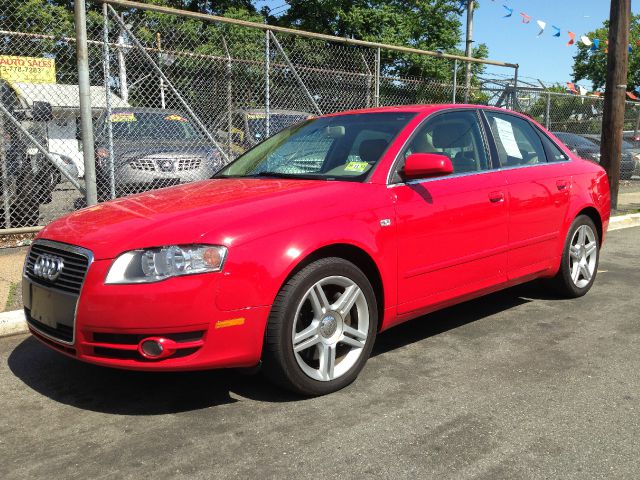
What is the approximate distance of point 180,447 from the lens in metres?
2.83

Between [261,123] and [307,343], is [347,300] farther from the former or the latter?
[261,123]

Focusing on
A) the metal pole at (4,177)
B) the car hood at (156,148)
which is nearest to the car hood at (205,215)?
the metal pole at (4,177)

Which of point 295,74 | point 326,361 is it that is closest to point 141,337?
point 326,361

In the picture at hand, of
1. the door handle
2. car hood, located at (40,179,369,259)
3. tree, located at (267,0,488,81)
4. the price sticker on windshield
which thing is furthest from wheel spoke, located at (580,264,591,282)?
tree, located at (267,0,488,81)

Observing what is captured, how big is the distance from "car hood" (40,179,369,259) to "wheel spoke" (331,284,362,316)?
16.6 inches

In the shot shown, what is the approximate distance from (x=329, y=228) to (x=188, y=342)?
0.93 m

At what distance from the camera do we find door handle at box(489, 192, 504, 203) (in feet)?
14.0

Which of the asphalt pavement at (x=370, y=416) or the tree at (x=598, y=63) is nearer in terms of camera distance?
the asphalt pavement at (x=370, y=416)

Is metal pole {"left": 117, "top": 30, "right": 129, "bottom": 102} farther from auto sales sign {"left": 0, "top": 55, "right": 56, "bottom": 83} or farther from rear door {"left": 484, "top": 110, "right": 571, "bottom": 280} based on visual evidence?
rear door {"left": 484, "top": 110, "right": 571, "bottom": 280}

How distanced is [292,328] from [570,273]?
301cm

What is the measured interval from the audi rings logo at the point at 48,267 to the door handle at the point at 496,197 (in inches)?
106

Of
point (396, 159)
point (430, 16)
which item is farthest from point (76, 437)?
point (430, 16)

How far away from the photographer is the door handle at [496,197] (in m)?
4.26

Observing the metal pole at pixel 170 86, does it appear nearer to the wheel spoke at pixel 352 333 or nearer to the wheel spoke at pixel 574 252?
the wheel spoke at pixel 574 252
